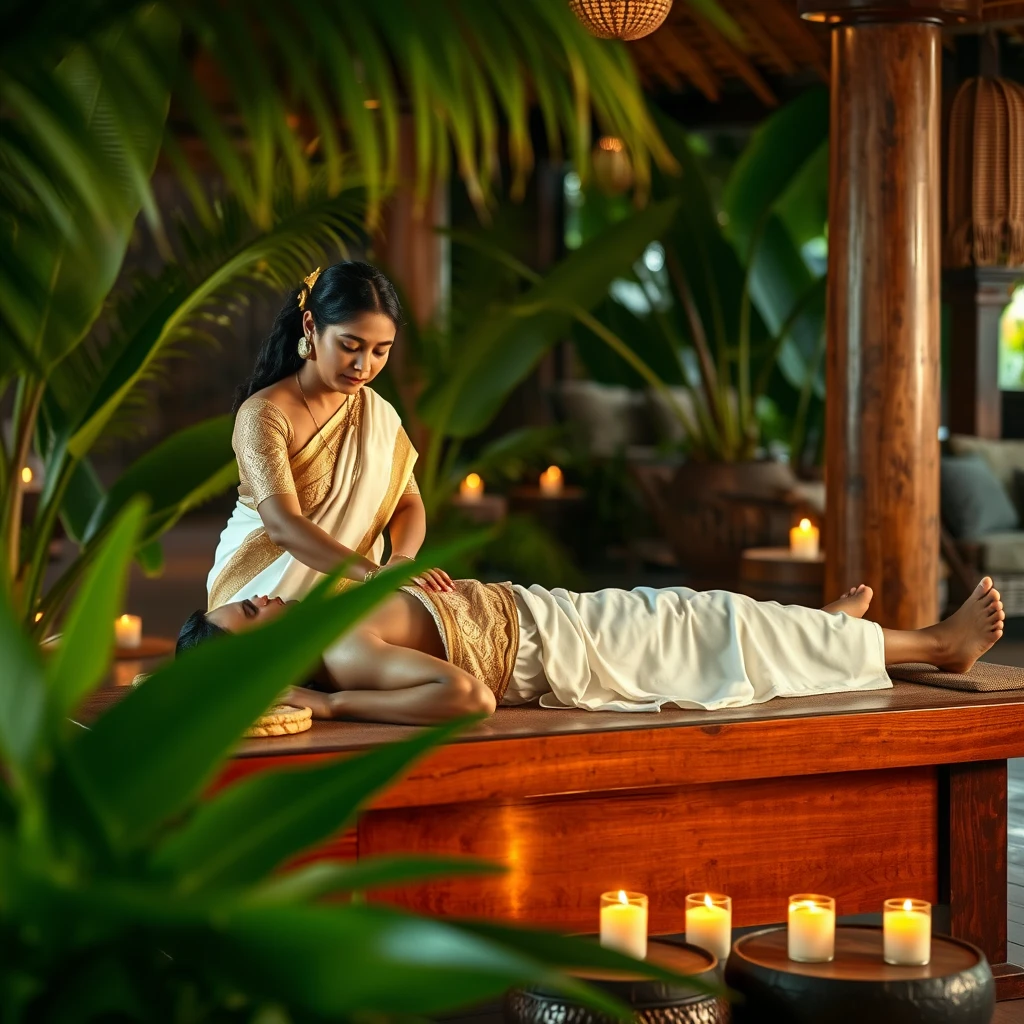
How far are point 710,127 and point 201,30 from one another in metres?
7.09

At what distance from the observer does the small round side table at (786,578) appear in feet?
14.9

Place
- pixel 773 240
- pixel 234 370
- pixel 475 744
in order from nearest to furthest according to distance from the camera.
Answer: pixel 475 744, pixel 773 240, pixel 234 370

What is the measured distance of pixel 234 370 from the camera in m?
10.6

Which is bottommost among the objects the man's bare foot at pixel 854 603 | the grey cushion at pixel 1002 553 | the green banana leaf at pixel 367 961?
the grey cushion at pixel 1002 553

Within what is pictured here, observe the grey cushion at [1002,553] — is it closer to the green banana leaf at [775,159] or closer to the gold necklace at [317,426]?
the green banana leaf at [775,159]

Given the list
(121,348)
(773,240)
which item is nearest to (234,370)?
(773,240)

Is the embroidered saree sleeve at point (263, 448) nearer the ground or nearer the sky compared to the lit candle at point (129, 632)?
nearer the sky

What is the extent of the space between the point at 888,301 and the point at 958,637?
1185mm

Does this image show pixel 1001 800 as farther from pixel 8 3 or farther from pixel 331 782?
pixel 8 3

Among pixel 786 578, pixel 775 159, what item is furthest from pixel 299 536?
pixel 775 159

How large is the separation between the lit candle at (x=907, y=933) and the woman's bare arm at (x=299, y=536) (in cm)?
104

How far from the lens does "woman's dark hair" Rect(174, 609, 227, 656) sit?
2.52 metres

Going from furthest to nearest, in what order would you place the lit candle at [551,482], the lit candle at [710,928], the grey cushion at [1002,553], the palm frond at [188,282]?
the lit candle at [551,482] → the grey cushion at [1002,553] → the palm frond at [188,282] → the lit candle at [710,928]

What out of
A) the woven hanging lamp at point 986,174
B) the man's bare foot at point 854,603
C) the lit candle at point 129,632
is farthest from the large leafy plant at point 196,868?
the woven hanging lamp at point 986,174
